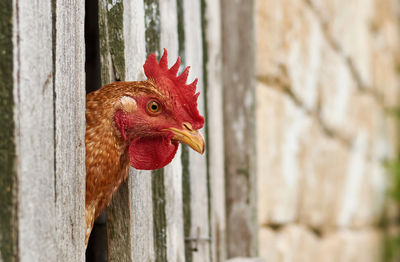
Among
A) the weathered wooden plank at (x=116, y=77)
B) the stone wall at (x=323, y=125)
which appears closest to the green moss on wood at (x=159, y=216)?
the weathered wooden plank at (x=116, y=77)

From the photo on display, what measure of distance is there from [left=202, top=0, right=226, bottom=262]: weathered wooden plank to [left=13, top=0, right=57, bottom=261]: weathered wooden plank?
3.24 ft

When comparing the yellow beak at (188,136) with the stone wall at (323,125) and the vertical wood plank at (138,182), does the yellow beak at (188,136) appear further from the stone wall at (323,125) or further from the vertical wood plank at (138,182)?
the stone wall at (323,125)

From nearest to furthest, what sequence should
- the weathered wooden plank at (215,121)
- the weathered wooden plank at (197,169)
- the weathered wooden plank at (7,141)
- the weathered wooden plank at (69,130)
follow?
the weathered wooden plank at (7,141) < the weathered wooden plank at (69,130) < the weathered wooden plank at (197,169) < the weathered wooden plank at (215,121)

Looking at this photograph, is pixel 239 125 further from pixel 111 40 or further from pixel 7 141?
pixel 7 141

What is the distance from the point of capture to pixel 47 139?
1234 mm

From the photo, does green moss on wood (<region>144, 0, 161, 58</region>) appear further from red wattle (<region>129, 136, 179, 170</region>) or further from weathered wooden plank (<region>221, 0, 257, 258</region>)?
weathered wooden plank (<region>221, 0, 257, 258</region>)

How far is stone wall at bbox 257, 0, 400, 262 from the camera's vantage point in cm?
Result: 313

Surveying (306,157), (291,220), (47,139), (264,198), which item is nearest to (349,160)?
(306,157)

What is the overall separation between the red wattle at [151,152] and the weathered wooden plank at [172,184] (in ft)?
1.00

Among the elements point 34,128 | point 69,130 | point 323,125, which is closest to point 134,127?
point 69,130

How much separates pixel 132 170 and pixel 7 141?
52 cm

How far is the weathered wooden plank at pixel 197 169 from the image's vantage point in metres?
2.01

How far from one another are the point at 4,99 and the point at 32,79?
0.07 meters

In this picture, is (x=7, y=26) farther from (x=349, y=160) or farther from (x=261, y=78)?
(x=349, y=160)
